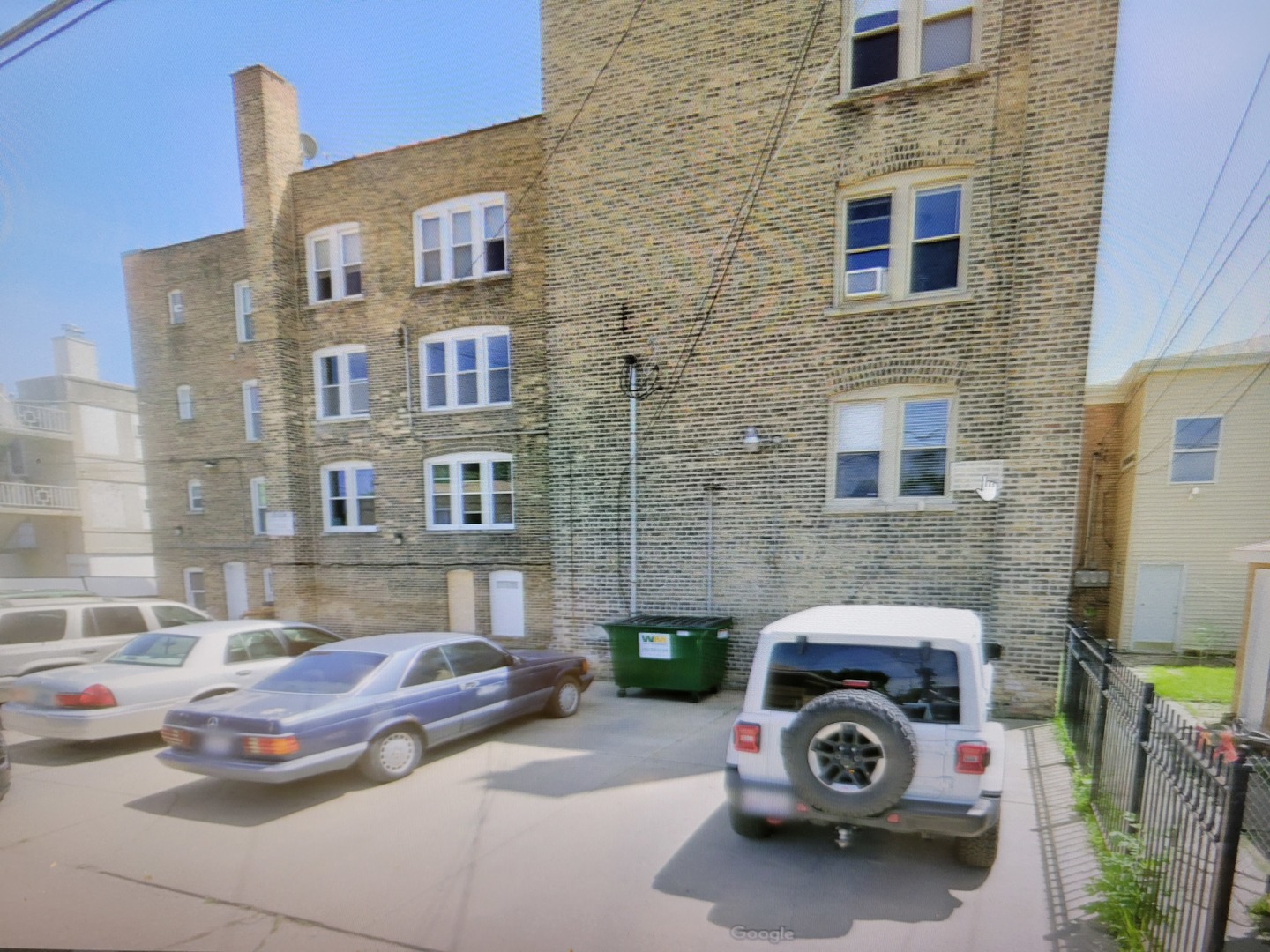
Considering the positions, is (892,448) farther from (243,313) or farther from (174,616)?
(243,313)

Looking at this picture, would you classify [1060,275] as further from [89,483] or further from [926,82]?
[89,483]

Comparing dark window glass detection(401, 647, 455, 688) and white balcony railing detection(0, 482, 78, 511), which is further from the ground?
white balcony railing detection(0, 482, 78, 511)

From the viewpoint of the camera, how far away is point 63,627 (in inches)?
289

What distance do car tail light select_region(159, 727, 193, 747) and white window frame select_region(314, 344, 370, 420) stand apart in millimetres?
8368

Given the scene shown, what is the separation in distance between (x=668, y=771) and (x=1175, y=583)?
12.1 m

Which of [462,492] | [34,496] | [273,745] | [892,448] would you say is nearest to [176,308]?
[34,496]

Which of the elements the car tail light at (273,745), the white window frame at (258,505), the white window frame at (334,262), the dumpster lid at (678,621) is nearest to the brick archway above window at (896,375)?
the dumpster lid at (678,621)

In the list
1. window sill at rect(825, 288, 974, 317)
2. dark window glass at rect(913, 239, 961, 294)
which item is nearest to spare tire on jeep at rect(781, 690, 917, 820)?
window sill at rect(825, 288, 974, 317)

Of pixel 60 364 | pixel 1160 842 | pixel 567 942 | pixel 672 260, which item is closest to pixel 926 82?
pixel 672 260

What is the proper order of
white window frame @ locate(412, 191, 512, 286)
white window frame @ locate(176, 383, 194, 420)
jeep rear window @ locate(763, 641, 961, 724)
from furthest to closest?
1. white window frame @ locate(176, 383, 194, 420)
2. white window frame @ locate(412, 191, 512, 286)
3. jeep rear window @ locate(763, 641, 961, 724)

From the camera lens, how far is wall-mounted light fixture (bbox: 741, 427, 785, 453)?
8.27m

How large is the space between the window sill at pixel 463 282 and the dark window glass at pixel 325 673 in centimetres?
778

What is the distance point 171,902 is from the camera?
11.5 feet

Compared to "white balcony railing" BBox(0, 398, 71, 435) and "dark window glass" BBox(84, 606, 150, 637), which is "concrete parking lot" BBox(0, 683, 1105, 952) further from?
"white balcony railing" BBox(0, 398, 71, 435)
